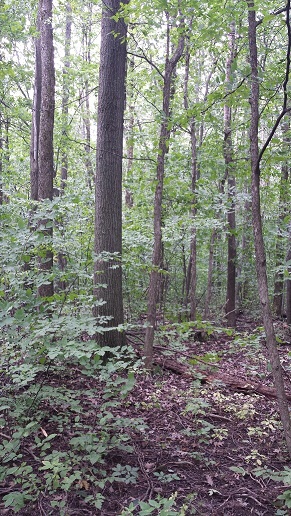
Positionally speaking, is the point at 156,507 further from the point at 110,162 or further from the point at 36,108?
the point at 36,108

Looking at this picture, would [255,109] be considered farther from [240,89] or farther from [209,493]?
[209,493]

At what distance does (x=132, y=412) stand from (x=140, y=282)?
4.65 m

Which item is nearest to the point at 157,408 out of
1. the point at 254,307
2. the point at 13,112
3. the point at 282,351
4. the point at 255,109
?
the point at 255,109

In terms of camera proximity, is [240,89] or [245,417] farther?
[245,417]

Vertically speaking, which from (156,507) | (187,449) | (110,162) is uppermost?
(110,162)

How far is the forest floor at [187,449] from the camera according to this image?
297 cm

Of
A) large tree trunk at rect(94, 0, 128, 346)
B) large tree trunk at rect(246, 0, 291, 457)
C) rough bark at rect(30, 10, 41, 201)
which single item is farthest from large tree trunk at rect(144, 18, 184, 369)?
rough bark at rect(30, 10, 41, 201)

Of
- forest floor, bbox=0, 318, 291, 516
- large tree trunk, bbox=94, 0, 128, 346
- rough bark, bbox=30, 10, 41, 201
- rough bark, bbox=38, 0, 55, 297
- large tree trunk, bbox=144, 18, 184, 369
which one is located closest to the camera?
forest floor, bbox=0, 318, 291, 516

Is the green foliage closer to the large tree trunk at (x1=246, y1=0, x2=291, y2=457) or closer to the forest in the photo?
the forest

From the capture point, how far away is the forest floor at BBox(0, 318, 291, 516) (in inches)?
117

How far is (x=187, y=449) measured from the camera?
153 inches

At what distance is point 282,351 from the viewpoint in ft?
26.0

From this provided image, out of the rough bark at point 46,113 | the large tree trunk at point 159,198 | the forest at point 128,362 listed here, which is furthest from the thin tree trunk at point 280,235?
the rough bark at point 46,113

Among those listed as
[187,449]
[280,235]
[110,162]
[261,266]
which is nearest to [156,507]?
[187,449]
